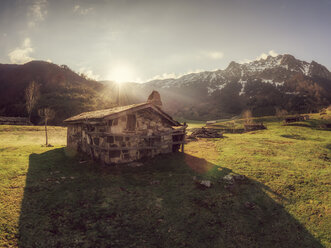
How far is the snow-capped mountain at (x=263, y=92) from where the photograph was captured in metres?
110

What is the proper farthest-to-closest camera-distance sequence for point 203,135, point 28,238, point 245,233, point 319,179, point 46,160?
point 203,135 → point 46,160 → point 319,179 → point 245,233 → point 28,238

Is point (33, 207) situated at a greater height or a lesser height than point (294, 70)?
lesser

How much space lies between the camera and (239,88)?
553 ft

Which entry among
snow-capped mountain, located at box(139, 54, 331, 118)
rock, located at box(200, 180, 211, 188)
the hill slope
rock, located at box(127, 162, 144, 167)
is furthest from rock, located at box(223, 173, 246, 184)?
snow-capped mountain, located at box(139, 54, 331, 118)

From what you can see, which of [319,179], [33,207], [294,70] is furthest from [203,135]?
[294,70]

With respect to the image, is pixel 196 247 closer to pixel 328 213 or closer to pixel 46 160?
pixel 328 213

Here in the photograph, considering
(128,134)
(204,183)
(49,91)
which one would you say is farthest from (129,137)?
(49,91)

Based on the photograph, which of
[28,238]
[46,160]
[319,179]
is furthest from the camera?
[46,160]

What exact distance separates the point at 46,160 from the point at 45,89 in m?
71.9

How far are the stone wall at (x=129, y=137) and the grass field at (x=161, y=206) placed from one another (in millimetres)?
1085

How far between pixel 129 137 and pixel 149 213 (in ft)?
19.0

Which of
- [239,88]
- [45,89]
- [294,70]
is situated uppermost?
[294,70]

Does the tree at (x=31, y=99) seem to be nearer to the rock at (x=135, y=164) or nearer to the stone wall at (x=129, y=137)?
the stone wall at (x=129, y=137)

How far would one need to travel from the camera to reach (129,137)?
431 inches
